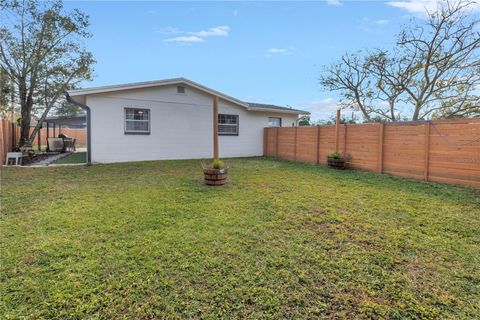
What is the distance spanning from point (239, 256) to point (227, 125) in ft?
33.8

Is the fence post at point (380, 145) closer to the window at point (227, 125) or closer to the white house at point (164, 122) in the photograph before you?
the white house at point (164, 122)

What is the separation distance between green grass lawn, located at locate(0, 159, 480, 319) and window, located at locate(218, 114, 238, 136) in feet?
25.4

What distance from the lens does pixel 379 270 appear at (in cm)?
237

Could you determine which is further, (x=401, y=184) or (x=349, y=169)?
(x=349, y=169)

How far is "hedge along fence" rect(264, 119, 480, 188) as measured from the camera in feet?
18.8

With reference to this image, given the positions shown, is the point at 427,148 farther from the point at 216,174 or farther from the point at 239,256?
the point at 239,256

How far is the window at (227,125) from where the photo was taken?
12.3 meters

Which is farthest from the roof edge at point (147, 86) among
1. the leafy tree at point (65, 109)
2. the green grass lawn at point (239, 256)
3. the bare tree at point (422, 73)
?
the leafy tree at point (65, 109)

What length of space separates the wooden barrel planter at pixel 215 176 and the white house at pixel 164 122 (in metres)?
5.69

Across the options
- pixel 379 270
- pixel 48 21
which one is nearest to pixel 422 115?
pixel 379 270

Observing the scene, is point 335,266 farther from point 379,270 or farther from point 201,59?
point 201,59

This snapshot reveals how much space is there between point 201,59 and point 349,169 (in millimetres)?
8368

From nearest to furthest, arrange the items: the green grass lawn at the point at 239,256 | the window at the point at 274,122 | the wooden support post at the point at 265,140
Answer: the green grass lawn at the point at 239,256
the wooden support post at the point at 265,140
the window at the point at 274,122

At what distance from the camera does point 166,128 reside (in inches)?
431
